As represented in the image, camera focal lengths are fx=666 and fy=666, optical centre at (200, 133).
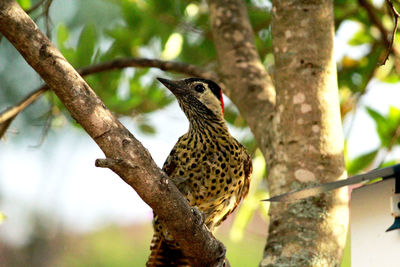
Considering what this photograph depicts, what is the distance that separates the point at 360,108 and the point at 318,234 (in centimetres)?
134

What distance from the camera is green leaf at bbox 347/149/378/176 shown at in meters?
3.75

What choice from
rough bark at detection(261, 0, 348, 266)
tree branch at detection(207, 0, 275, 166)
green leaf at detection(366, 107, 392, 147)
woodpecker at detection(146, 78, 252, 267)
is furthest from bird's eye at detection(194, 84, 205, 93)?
green leaf at detection(366, 107, 392, 147)

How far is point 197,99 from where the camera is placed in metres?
3.65

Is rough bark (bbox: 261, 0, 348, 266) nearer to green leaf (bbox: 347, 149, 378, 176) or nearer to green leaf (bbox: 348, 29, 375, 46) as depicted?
green leaf (bbox: 347, 149, 378, 176)

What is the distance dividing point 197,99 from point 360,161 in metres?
0.99

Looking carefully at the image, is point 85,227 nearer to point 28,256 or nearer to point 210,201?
point 28,256

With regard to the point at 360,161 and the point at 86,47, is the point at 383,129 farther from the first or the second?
the point at 86,47

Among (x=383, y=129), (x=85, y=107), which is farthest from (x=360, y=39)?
(x=85, y=107)

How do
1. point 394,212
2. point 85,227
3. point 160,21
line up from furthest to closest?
Answer: point 85,227 → point 160,21 → point 394,212

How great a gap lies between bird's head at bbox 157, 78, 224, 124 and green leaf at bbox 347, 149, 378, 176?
0.79 metres

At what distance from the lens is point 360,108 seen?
397 centimetres

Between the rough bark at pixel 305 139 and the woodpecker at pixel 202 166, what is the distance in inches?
14.4

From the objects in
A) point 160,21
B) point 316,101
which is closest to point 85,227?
point 160,21

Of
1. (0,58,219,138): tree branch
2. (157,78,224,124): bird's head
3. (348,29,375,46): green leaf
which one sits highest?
(348,29,375,46): green leaf
